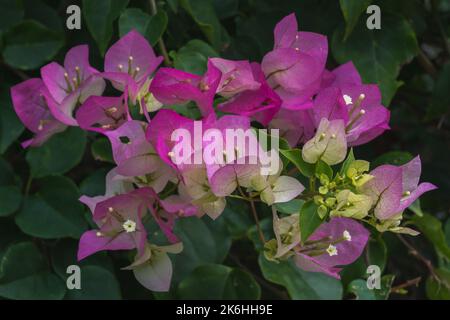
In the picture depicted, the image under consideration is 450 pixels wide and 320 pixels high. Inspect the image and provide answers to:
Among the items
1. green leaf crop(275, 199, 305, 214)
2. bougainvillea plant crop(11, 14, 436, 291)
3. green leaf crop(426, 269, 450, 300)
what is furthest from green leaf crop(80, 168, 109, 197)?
green leaf crop(426, 269, 450, 300)

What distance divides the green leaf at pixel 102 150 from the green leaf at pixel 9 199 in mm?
103

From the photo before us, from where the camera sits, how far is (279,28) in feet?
2.15

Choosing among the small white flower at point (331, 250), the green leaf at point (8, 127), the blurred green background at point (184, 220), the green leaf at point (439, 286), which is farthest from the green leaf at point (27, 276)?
the green leaf at point (439, 286)

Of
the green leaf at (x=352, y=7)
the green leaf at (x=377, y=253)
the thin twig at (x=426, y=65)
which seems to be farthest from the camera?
the thin twig at (x=426, y=65)

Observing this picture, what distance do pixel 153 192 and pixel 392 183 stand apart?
198 millimetres

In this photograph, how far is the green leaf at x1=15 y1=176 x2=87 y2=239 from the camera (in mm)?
790

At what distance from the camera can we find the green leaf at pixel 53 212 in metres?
0.79

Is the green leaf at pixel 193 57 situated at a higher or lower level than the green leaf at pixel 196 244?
higher

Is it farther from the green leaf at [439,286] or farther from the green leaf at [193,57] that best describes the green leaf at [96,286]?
the green leaf at [439,286]

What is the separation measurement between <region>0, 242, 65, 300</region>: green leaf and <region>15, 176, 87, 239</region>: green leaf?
0.03 meters

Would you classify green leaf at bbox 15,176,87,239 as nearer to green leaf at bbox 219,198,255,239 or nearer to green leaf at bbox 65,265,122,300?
green leaf at bbox 65,265,122,300

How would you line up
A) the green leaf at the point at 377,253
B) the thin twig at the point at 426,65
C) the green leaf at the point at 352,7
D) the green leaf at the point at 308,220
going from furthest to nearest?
the thin twig at the point at 426,65, the green leaf at the point at 377,253, the green leaf at the point at 352,7, the green leaf at the point at 308,220

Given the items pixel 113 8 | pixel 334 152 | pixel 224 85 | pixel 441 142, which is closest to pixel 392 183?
pixel 334 152

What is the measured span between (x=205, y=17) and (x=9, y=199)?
11.9 inches
